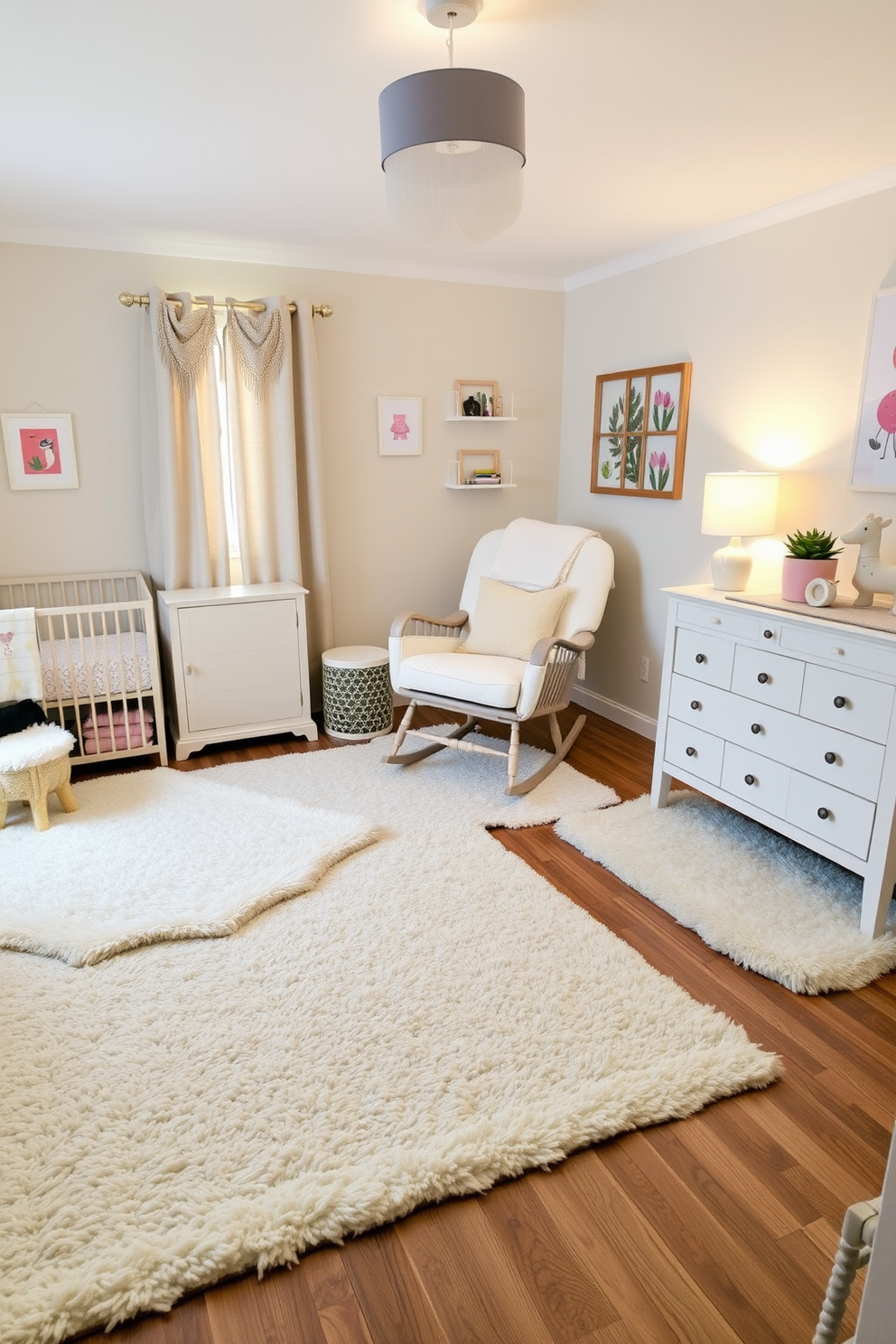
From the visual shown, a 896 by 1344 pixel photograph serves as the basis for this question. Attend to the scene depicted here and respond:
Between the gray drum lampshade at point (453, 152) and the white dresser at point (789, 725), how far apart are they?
4.95 ft

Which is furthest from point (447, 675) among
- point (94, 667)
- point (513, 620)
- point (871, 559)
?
point (871, 559)

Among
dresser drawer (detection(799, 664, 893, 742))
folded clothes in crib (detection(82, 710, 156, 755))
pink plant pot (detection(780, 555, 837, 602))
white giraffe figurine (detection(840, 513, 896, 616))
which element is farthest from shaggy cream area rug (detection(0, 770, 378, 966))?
white giraffe figurine (detection(840, 513, 896, 616))

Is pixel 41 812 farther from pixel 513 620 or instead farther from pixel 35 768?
pixel 513 620

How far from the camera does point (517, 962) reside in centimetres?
220

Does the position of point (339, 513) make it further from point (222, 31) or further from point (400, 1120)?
point (400, 1120)

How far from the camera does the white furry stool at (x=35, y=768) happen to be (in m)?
2.83

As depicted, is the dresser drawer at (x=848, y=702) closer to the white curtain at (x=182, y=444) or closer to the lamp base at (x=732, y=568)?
the lamp base at (x=732, y=568)

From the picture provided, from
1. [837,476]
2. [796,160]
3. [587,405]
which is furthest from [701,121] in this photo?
[587,405]

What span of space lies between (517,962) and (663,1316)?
0.93m

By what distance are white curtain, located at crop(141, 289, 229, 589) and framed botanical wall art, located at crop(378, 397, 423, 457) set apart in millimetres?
859

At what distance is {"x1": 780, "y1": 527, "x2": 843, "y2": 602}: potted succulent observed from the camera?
263cm

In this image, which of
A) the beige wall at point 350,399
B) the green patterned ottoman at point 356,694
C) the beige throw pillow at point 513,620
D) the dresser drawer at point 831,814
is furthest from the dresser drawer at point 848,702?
the beige wall at point 350,399

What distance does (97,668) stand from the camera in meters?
3.41

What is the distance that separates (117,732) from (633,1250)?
9.43 ft
